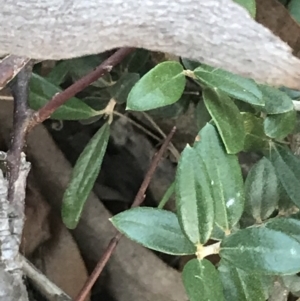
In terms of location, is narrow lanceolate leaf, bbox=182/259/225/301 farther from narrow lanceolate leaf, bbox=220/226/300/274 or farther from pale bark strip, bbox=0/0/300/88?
pale bark strip, bbox=0/0/300/88

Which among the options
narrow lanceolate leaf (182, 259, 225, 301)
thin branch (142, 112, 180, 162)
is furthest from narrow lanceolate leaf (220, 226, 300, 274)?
thin branch (142, 112, 180, 162)

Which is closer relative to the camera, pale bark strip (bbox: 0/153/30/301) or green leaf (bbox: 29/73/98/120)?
pale bark strip (bbox: 0/153/30/301)

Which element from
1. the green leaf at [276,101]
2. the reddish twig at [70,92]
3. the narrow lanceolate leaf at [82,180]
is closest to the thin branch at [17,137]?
the reddish twig at [70,92]

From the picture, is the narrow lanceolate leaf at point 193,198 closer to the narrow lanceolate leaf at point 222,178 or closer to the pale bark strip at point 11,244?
the narrow lanceolate leaf at point 222,178

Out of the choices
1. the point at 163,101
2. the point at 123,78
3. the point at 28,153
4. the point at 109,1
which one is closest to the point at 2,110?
the point at 28,153

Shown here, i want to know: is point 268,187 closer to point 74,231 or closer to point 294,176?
point 294,176

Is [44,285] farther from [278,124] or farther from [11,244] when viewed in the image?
[278,124]

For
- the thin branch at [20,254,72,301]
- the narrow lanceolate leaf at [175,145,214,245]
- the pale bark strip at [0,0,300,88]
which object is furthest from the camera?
the thin branch at [20,254,72,301]
